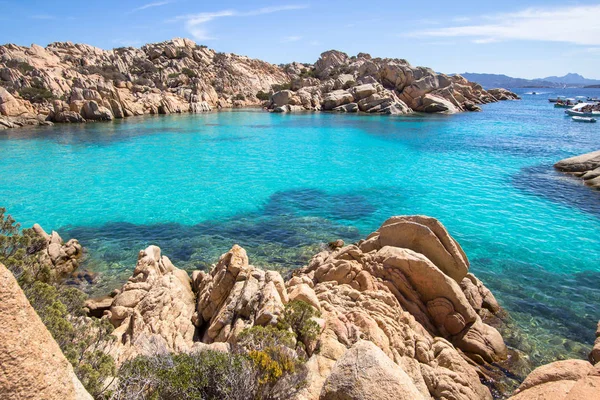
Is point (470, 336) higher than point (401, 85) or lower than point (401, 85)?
lower

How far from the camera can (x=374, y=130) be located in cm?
5600

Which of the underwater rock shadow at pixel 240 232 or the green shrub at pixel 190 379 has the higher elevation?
the green shrub at pixel 190 379

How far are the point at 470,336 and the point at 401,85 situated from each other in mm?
85241

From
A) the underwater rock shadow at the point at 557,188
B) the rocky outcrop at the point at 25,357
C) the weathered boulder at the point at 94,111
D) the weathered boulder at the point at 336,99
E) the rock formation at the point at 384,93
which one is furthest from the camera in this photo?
the weathered boulder at the point at 336,99

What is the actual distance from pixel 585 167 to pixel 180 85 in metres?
87.5

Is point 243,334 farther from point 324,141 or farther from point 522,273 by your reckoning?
point 324,141

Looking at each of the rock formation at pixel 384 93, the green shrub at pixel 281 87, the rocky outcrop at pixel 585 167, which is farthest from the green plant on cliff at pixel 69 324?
the green shrub at pixel 281 87

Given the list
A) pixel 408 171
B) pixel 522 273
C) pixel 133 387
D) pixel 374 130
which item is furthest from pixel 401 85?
pixel 133 387

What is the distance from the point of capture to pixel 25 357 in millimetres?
3637

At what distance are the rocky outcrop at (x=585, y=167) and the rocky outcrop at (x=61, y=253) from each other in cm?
3438

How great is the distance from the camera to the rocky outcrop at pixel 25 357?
3496mm

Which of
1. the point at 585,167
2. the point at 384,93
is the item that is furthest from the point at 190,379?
the point at 384,93

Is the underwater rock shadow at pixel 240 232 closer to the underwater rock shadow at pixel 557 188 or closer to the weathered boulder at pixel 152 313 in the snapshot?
the weathered boulder at pixel 152 313

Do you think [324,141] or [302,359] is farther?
[324,141]
